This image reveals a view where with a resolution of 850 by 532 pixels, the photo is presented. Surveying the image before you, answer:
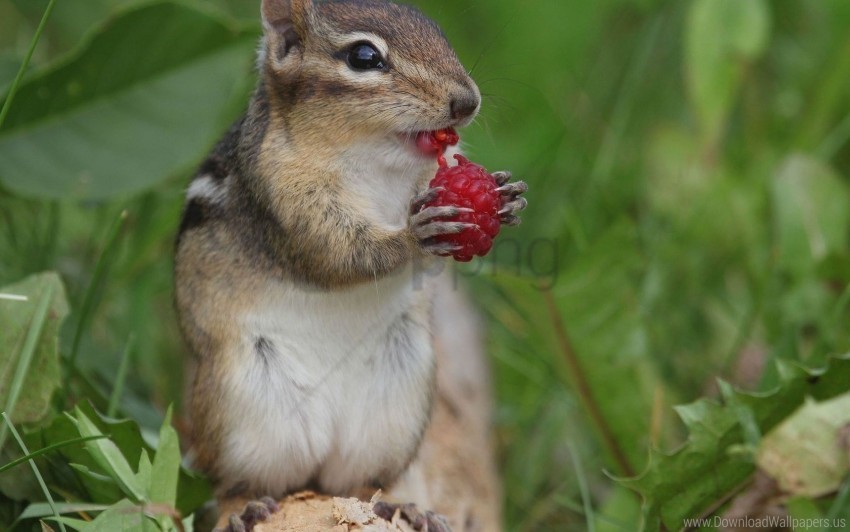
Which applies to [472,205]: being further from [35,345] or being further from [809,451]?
[35,345]

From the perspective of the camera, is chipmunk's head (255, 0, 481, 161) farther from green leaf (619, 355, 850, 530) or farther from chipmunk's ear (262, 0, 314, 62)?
green leaf (619, 355, 850, 530)

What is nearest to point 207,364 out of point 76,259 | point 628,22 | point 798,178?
point 76,259

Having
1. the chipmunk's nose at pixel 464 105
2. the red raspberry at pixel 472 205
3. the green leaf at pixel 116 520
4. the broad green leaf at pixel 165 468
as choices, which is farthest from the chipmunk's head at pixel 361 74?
the green leaf at pixel 116 520

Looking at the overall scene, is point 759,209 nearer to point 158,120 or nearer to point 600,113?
point 600,113

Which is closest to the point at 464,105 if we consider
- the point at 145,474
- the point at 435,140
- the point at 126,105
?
the point at 435,140

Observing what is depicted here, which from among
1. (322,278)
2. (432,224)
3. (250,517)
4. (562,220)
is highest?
(432,224)

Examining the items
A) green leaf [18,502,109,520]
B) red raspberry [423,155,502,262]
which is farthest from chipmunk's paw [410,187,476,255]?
green leaf [18,502,109,520]
